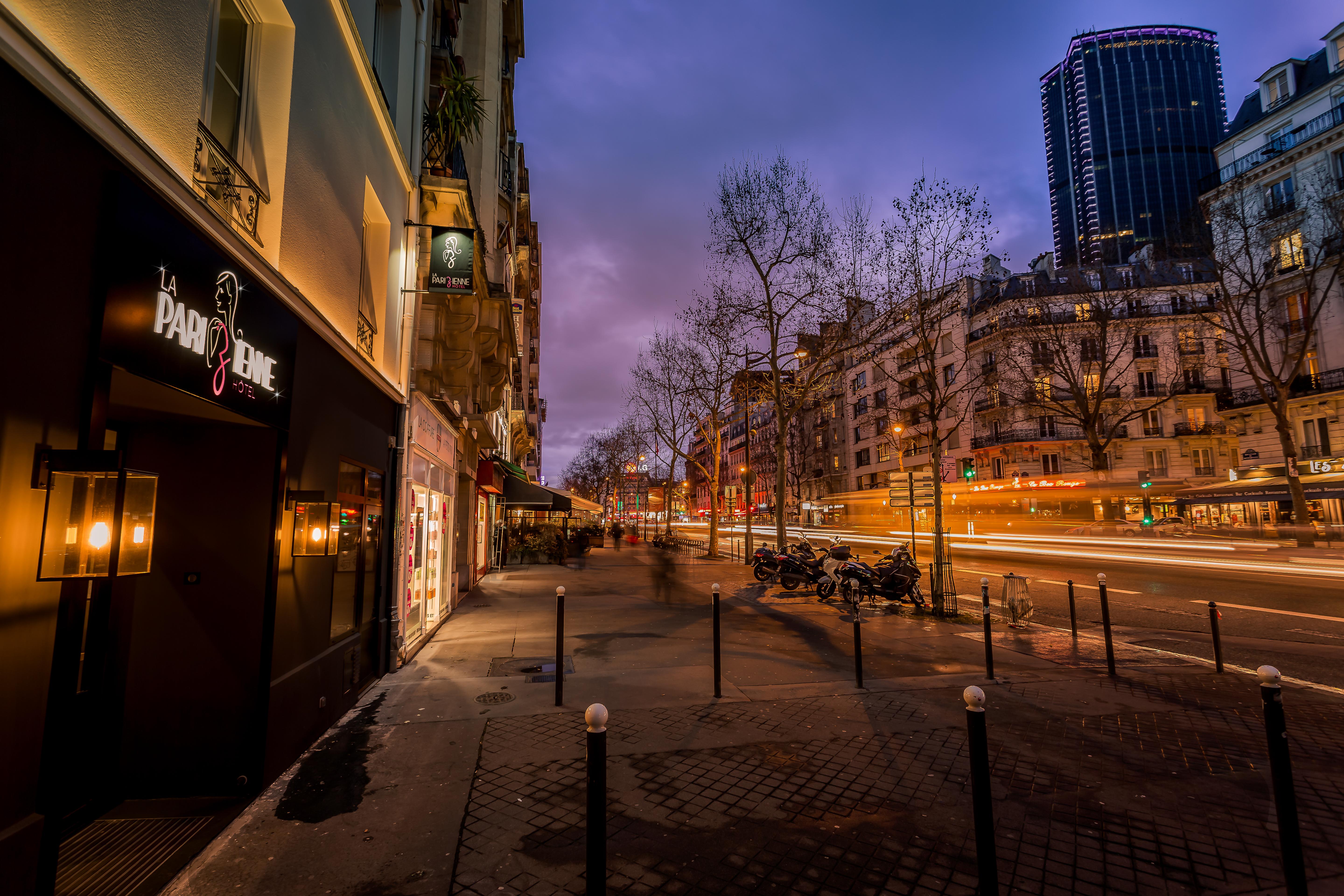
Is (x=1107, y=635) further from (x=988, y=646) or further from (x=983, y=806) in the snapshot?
(x=983, y=806)

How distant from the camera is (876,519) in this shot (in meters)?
58.8

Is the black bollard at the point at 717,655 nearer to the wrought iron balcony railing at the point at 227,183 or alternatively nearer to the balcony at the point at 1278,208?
the wrought iron balcony railing at the point at 227,183

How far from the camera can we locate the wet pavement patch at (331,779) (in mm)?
4020

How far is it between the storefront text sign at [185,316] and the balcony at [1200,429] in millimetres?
54331

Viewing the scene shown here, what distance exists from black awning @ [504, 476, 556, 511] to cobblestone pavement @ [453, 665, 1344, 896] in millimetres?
17442

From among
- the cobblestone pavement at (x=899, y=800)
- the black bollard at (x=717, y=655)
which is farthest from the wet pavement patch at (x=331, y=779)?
the black bollard at (x=717, y=655)

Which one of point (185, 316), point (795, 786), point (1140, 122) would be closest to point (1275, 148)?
point (795, 786)

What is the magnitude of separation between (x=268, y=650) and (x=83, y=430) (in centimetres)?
232

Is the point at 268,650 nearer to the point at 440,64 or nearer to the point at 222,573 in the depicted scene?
the point at 222,573

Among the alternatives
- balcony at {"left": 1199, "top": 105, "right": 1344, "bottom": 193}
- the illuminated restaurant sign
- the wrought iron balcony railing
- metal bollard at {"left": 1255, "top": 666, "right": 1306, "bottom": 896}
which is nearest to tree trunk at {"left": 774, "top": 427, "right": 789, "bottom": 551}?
metal bollard at {"left": 1255, "top": 666, "right": 1306, "bottom": 896}

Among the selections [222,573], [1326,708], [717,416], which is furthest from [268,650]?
[717,416]

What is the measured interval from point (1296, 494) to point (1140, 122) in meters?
178

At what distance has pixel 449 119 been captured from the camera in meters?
8.98

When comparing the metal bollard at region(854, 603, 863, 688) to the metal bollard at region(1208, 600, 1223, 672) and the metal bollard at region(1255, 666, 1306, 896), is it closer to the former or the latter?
the metal bollard at region(1255, 666, 1306, 896)
